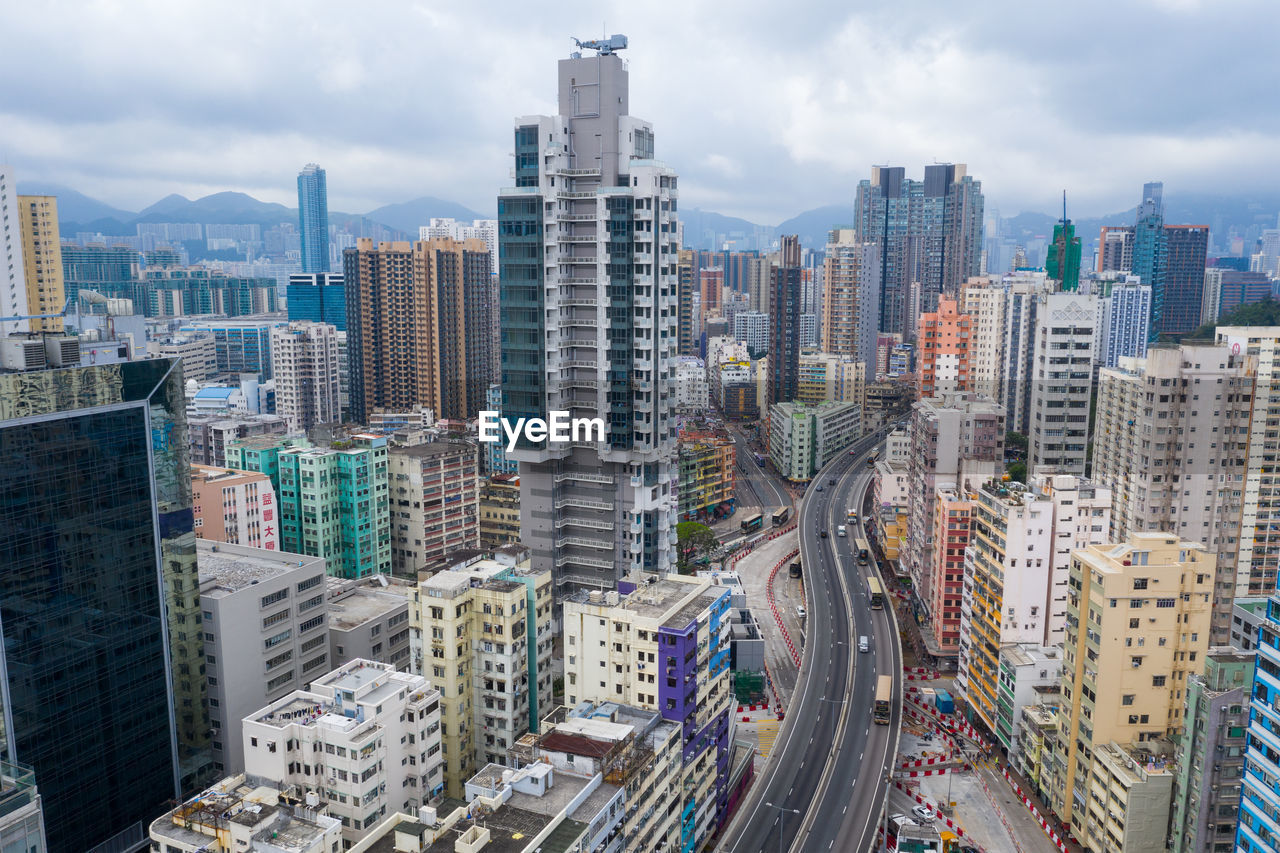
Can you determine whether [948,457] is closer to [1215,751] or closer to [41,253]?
[1215,751]

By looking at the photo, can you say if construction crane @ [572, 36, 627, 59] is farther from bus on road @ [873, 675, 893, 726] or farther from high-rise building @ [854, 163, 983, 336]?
high-rise building @ [854, 163, 983, 336]

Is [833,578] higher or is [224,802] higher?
[224,802]

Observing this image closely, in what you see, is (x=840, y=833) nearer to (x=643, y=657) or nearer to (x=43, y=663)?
(x=643, y=657)

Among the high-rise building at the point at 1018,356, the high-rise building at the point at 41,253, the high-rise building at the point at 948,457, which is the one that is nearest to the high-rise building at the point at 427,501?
the high-rise building at the point at 948,457

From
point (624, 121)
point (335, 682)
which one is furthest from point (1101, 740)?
point (624, 121)

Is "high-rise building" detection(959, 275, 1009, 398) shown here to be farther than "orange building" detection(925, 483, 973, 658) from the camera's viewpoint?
Yes

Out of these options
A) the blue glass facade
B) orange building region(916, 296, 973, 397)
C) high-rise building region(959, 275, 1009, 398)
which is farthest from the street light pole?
high-rise building region(959, 275, 1009, 398)
